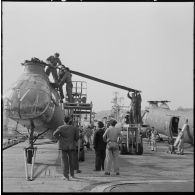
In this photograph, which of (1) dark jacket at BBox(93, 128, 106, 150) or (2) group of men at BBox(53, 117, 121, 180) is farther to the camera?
(1) dark jacket at BBox(93, 128, 106, 150)

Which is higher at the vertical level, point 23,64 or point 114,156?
point 23,64

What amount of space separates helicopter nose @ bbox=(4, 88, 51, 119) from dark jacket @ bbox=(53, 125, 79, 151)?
2.92 meters

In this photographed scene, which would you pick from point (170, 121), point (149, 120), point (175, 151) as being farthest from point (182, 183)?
point (149, 120)

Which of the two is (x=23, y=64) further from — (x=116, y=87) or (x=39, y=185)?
(x=39, y=185)

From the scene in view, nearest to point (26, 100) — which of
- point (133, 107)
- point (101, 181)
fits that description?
point (101, 181)

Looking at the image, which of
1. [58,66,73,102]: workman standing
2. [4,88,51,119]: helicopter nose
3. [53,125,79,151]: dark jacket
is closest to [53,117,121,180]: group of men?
[53,125,79,151]: dark jacket

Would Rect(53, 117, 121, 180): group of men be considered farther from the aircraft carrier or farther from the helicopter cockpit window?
the helicopter cockpit window

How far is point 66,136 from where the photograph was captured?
10477 millimetres

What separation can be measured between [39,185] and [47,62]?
7.65 metres

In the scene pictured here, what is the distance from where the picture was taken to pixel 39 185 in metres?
8.92

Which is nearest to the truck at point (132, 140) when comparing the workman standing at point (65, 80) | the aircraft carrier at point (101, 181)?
the workman standing at point (65, 80)

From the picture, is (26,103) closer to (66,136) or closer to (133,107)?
(66,136)

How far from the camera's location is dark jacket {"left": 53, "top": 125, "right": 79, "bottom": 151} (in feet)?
34.1

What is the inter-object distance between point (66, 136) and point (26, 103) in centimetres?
333
